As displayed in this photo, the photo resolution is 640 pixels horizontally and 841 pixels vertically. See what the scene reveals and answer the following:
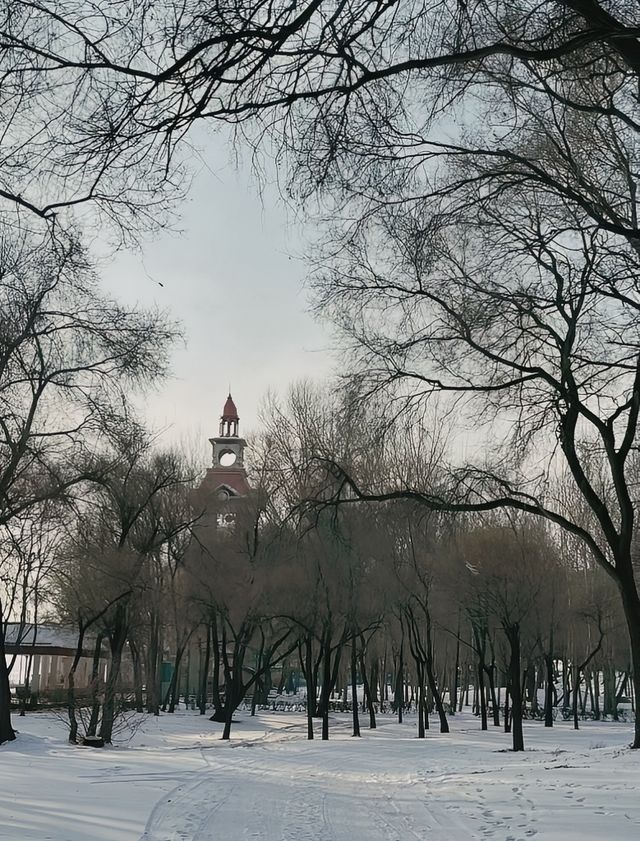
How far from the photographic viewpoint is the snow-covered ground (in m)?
9.50

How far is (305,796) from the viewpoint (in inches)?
531

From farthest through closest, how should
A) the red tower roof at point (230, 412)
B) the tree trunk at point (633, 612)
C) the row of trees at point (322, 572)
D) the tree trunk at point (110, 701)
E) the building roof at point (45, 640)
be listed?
the red tower roof at point (230, 412), the building roof at point (45, 640), the tree trunk at point (110, 701), the row of trees at point (322, 572), the tree trunk at point (633, 612)

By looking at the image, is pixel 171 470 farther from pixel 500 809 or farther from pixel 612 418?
pixel 500 809

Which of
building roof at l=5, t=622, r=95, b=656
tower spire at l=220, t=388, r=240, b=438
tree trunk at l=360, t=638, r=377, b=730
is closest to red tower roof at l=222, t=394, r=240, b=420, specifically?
tower spire at l=220, t=388, r=240, b=438

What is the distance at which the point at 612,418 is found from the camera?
51.8ft

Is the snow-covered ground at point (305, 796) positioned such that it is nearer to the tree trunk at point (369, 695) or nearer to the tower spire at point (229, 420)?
the tree trunk at point (369, 695)

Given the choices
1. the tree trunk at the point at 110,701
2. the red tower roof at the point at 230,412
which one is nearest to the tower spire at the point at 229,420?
the red tower roof at the point at 230,412

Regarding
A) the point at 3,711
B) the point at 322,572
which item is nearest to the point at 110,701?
the point at 3,711

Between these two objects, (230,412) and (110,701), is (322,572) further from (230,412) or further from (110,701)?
(230,412)

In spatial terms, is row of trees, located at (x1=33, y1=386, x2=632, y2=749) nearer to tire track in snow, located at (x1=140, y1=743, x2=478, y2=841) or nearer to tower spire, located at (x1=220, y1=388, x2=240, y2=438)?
tire track in snow, located at (x1=140, y1=743, x2=478, y2=841)

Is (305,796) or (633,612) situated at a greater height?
(633,612)

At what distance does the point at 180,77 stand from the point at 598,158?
6.65 metres

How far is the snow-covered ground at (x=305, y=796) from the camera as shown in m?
9.50

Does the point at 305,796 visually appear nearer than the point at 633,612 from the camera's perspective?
Yes
